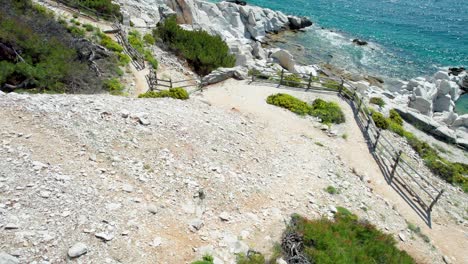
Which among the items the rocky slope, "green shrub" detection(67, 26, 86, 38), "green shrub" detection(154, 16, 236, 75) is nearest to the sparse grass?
the rocky slope

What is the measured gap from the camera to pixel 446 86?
3859 centimetres

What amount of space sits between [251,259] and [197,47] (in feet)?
85.0

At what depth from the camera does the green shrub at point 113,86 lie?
22987 mm

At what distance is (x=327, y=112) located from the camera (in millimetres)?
22078

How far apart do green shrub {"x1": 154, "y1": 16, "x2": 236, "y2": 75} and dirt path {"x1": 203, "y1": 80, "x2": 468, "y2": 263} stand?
5.73 m

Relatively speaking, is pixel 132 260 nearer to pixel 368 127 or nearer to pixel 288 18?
pixel 368 127

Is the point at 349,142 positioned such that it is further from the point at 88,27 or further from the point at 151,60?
the point at 88,27

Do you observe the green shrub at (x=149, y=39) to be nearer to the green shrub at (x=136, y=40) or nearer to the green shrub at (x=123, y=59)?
the green shrub at (x=136, y=40)

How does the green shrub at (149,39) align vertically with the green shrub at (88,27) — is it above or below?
below

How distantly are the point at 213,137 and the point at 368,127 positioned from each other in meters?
11.3

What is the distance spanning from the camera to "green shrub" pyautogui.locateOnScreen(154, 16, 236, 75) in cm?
3077

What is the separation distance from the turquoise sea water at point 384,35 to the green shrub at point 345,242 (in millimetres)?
34961

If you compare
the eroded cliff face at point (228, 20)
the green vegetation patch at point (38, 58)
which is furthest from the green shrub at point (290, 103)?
the green vegetation patch at point (38, 58)

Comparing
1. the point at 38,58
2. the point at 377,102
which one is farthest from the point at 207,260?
the point at 377,102
